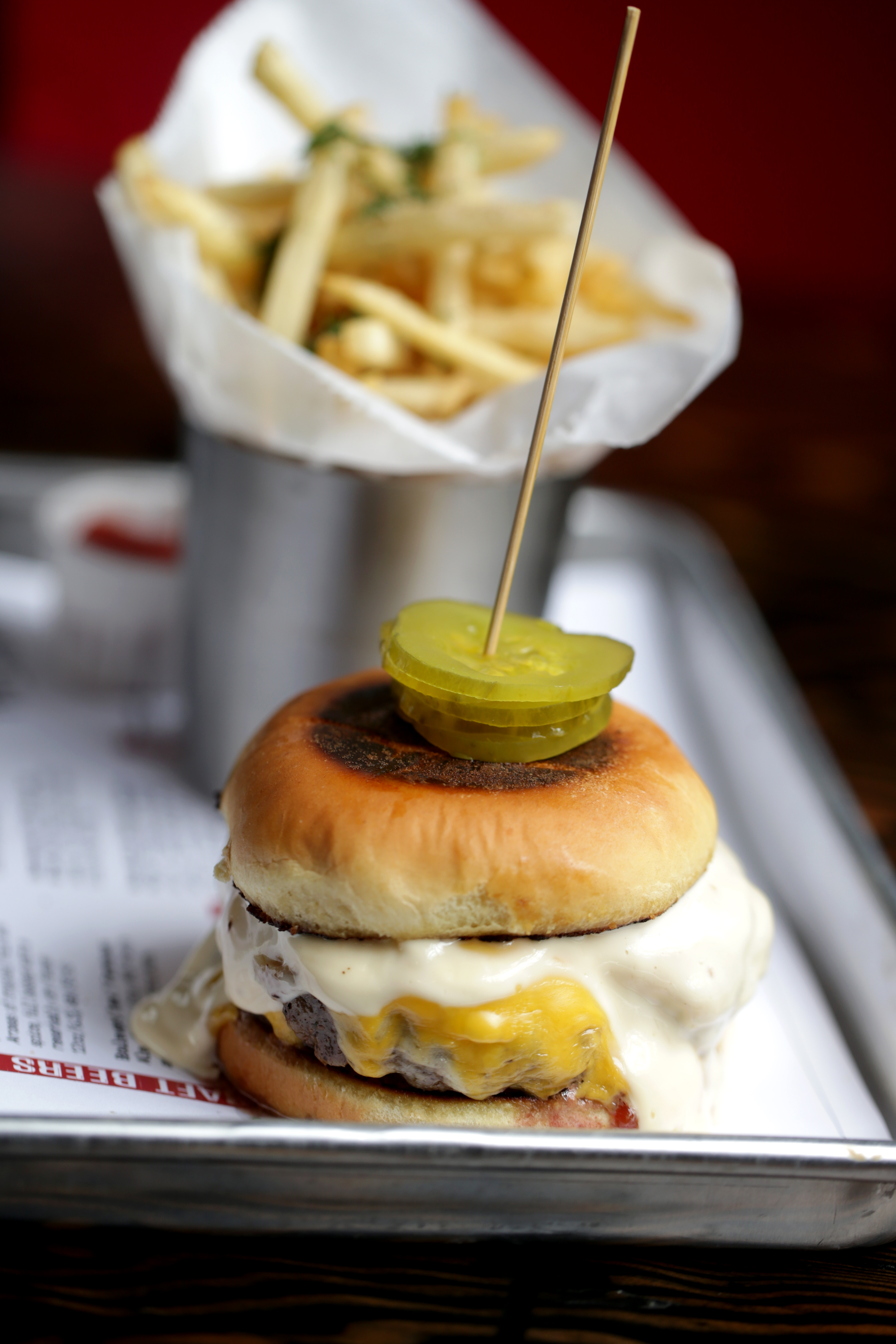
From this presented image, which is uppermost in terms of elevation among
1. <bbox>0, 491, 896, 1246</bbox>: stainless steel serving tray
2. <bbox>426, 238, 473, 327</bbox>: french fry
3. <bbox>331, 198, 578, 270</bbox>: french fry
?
<bbox>331, 198, 578, 270</bbox>: french fry

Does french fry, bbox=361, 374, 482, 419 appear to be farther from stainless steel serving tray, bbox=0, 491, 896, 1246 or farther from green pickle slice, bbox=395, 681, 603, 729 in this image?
stainless steel serving tray, bbox=0, 491, 896, 1246

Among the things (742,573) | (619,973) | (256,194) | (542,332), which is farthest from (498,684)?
(742,573)

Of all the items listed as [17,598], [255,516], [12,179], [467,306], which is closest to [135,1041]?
[255,516]

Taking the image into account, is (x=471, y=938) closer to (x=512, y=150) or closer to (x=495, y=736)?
(x=495, y=736)

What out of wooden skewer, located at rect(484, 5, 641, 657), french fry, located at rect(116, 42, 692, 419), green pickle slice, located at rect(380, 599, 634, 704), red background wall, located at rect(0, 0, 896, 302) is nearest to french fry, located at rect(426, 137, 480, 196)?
french fry, located at rect(116, 42, 692, 419)

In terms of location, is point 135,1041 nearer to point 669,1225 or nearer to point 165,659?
point 669,1225
